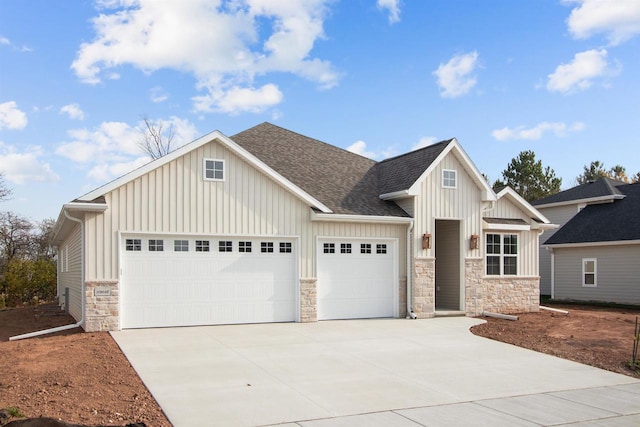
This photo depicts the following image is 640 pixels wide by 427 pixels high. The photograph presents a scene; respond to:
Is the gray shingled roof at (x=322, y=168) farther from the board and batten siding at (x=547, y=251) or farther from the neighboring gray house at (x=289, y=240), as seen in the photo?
the board and batten siding at (x=547, y=251)

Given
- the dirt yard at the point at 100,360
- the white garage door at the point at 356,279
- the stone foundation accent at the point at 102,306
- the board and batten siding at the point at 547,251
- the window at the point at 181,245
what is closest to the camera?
the dirt yard at the point at 100,360

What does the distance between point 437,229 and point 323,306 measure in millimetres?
6336

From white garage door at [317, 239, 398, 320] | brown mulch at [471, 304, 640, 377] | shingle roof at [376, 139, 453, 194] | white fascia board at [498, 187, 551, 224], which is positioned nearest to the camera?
brown mulch at [471, 304, 640, 377]

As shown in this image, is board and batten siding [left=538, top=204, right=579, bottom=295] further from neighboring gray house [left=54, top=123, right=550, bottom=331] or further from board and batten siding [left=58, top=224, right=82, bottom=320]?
board and batten siding [left=58, top=224, right=82, bottom=320]

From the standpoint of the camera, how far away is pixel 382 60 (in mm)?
17797

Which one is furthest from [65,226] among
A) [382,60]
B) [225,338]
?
[382,60]

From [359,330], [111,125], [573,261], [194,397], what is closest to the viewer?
[194,397]

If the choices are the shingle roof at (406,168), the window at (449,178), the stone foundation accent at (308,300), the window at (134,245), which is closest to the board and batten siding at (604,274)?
the window at (449,178)

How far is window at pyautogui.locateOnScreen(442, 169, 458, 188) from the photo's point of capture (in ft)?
59.1

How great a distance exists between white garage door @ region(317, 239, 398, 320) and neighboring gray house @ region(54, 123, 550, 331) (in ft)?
0.11

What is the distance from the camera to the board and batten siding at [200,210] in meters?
13.7

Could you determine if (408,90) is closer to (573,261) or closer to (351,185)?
(351,185)

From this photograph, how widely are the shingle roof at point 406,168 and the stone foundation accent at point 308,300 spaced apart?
4.32 metres

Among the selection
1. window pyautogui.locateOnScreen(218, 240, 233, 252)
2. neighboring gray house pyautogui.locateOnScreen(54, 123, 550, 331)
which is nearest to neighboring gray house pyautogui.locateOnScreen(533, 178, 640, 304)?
neighboring gray house pyautogui.locateOnScreen(54, 123, 550, 331)
